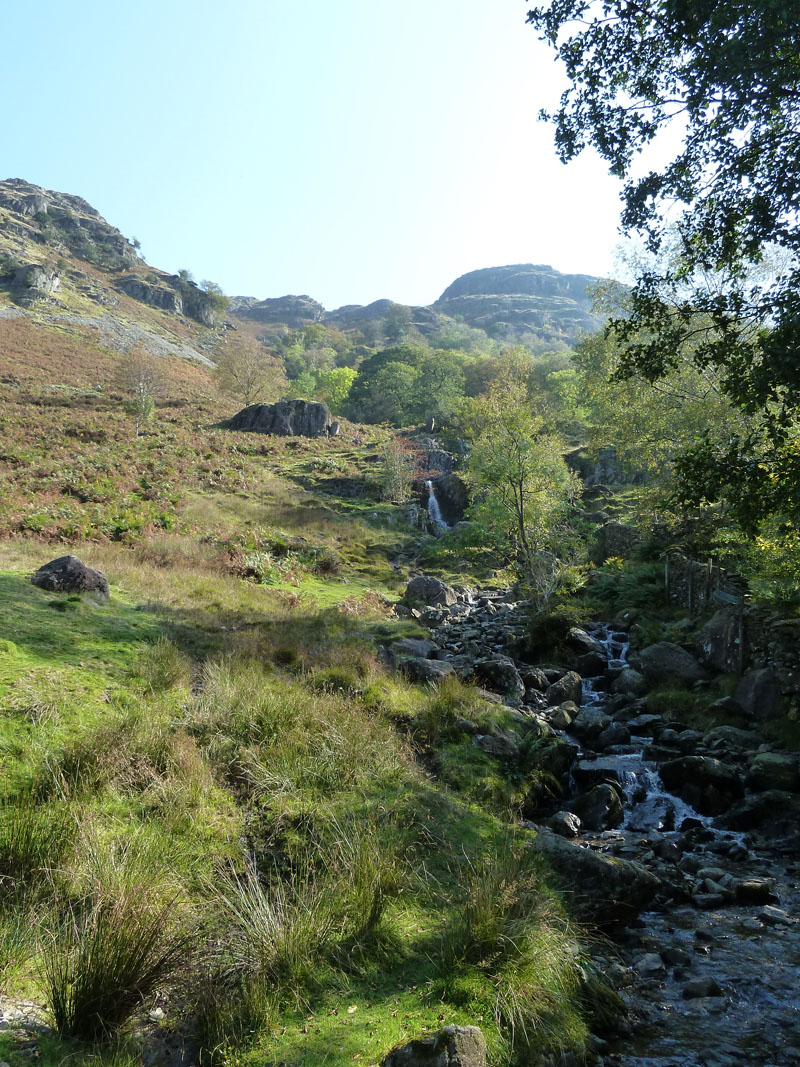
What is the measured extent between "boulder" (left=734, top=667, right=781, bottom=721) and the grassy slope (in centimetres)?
501

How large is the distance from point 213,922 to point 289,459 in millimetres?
36166

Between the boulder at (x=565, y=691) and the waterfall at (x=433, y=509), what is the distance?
21.8 meters

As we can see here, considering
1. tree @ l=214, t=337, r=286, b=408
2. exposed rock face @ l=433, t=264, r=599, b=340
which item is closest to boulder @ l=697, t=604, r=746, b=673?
tree @ l=214, t=337, r=286, b=408

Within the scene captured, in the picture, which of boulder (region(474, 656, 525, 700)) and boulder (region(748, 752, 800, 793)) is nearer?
boulder (region(748, 752, 800, 793))

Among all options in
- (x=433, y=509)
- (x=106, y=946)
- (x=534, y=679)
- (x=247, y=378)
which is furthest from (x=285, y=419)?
(x=106, y=946)

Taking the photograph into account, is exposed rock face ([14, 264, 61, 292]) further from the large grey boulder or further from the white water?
the large grey boulder

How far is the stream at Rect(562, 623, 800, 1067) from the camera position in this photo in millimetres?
4281

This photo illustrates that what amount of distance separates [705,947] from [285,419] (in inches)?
1724

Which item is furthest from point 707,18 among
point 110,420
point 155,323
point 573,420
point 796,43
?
point 155,323

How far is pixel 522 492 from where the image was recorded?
1725cm

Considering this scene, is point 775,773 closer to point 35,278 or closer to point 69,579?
point 69,579

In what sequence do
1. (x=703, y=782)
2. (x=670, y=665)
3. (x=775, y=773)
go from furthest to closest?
(x=670, y=665)
(x=703, y=782)
(x=775, y=773)

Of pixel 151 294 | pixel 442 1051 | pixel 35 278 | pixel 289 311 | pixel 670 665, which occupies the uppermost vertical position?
pixel 289 311

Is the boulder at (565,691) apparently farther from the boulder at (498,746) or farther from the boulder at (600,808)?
the boulder at (600,808)
